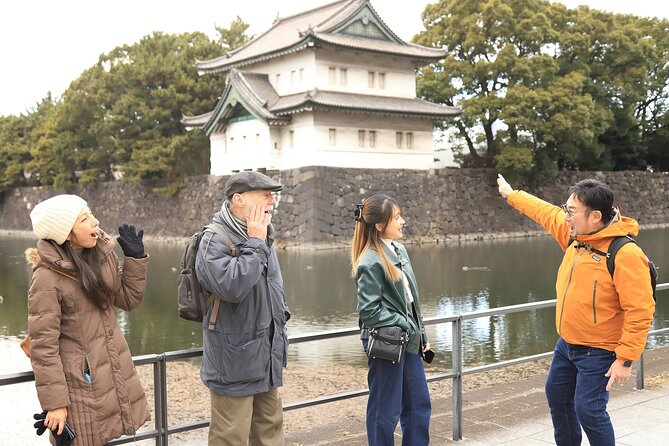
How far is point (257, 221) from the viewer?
3053 millimetres

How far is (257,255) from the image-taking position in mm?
2949

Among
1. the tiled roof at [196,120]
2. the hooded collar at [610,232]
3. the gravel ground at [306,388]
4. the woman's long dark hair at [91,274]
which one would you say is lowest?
the gravel ground at [306,388]

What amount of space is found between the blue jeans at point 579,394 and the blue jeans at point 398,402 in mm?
597

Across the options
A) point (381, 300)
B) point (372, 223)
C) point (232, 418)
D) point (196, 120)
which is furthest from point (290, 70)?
point (232, 418)

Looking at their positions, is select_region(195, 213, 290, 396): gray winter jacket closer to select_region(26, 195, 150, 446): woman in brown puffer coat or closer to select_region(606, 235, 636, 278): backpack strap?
select_region(26, 195, 150, 446): woman in brown puffer coat

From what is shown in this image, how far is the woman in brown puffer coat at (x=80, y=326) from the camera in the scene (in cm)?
265

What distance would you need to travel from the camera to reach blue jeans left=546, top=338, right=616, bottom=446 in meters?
3.19

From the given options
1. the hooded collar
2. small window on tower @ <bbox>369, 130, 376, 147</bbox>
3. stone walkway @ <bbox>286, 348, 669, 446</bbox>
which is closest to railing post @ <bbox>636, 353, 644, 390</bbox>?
stone walkway @ <bbox>286, 348, 669, 446</bbox>

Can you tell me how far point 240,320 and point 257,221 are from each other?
402mm

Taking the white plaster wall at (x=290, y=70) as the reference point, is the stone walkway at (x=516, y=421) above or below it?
below

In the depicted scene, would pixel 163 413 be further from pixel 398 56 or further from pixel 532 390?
pixel 398 56

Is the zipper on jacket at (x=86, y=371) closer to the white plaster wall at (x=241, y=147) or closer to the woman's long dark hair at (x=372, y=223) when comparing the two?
the woman's long dark hair at (x=372, y=223)

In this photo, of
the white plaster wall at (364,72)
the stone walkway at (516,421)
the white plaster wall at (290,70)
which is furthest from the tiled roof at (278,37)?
the stone walkway at (516,421)

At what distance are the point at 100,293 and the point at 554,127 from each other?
27925 mm
